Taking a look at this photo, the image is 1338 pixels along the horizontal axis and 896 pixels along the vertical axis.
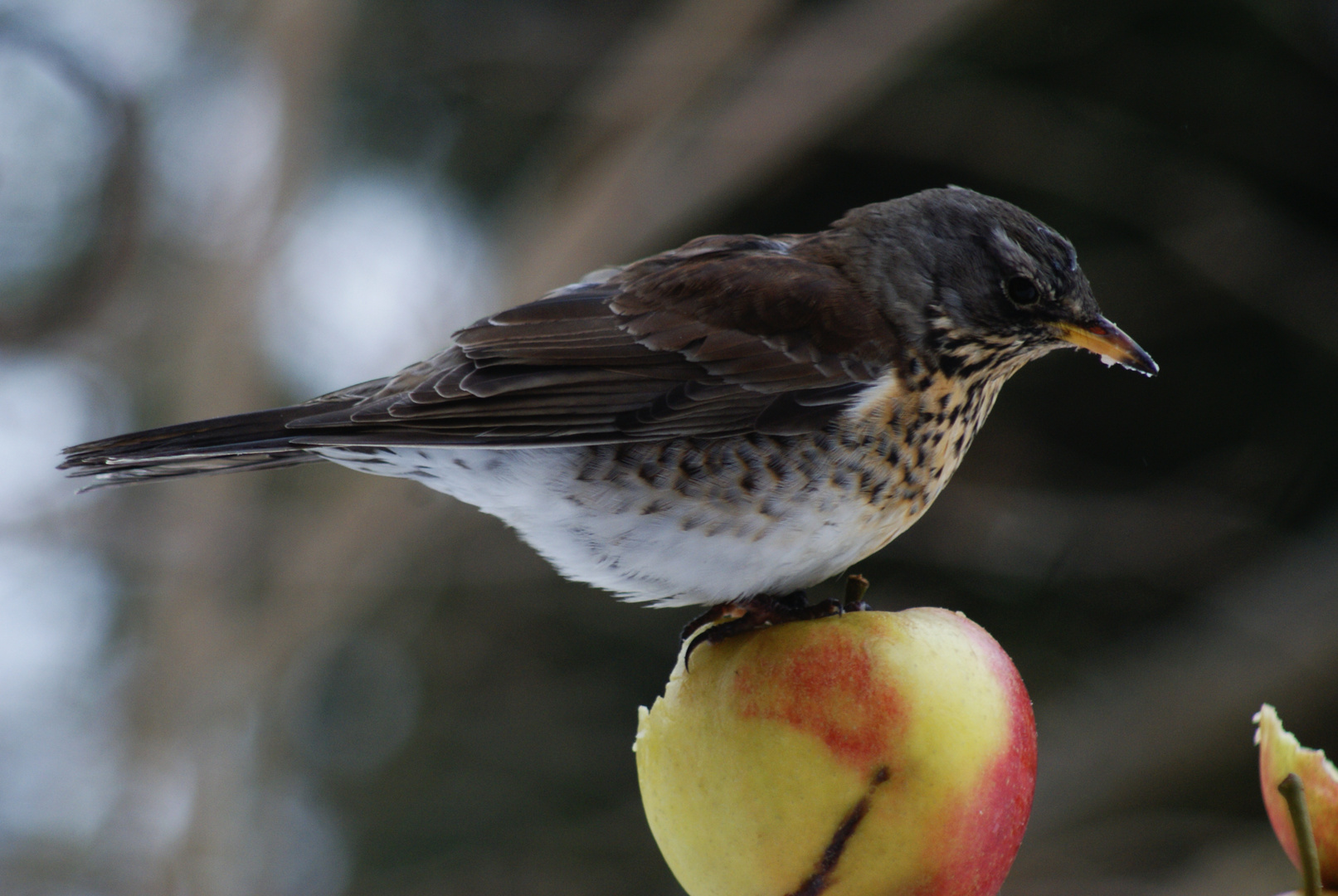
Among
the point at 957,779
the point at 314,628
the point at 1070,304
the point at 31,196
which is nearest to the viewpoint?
the point at 957,779

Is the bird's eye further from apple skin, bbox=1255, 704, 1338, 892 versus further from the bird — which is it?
apple skin, bbox=1255, 704, 1338, 892

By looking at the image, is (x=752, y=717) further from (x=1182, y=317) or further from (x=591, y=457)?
(x=1182, y=317)

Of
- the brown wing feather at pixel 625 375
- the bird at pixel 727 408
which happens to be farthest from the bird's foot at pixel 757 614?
the brown wing feather at pixel 625 375

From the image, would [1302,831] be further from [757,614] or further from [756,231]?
[756,231]

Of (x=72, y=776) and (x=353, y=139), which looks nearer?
(x=72, y=776)

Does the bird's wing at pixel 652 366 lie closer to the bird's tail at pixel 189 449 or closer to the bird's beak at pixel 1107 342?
the bird's tail at pixel 189 449

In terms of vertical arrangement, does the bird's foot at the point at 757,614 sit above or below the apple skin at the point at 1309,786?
above

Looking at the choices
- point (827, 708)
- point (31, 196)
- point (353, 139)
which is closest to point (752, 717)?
point (827, 708)
